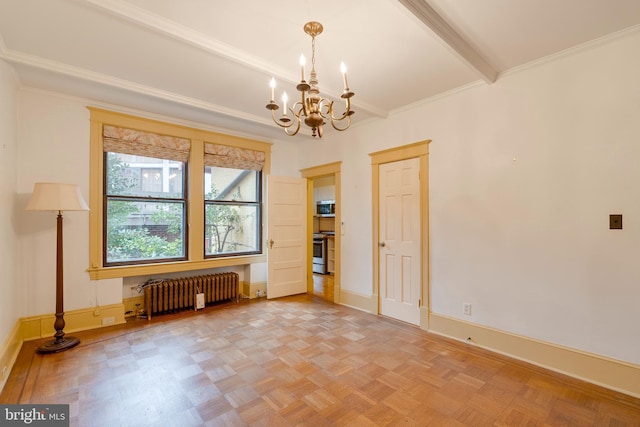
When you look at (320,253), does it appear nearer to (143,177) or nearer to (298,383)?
(143,177)

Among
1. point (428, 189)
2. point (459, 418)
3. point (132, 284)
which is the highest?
point (428, 189)

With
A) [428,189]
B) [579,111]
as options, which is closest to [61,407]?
[428,189]

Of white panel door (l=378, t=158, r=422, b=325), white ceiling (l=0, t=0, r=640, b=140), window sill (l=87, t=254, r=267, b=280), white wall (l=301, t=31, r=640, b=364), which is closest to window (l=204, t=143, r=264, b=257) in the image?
window sill (l=87, t=254, r=267, b=280)

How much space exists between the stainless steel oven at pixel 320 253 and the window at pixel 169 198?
6.65 ft

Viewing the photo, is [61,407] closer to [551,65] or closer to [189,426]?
[189,426]

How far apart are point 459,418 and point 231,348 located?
2060 millimetres

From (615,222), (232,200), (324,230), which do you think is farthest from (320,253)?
(615,222)

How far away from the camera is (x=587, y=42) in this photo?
2.31 metres

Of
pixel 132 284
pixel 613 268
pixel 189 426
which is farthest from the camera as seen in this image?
pixel 132 284

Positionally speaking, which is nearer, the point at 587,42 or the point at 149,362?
the point at 587,42

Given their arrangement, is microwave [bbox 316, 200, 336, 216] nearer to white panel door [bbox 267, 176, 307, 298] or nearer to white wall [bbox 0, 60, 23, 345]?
white panel door [bbox 267, 176, 307, 298]

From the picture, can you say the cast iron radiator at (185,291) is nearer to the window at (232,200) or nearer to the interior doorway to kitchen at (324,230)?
the window at (232,200)

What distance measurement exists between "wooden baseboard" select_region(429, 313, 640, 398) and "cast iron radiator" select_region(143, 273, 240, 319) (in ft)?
9.83

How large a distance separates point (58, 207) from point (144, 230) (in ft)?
3.82
